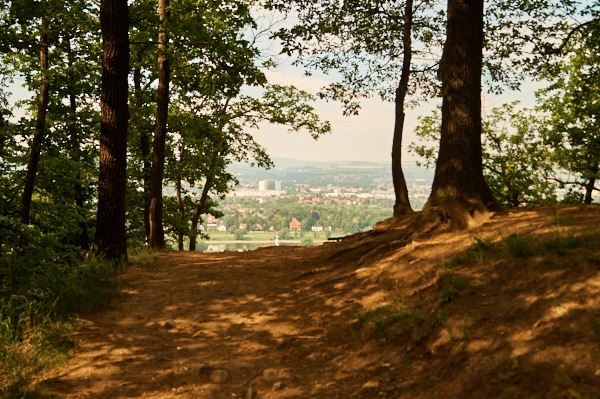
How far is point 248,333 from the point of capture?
20.1 feet

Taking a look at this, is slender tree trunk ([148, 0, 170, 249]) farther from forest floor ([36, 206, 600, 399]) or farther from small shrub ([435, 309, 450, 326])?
small shrub ([435, 309, 450, 326])

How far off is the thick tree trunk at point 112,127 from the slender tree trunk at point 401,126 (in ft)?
27.1

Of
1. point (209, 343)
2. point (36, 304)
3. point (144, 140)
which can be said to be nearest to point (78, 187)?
point (144, 140)

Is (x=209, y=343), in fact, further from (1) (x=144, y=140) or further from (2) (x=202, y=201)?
(2) (x=202, y=201)

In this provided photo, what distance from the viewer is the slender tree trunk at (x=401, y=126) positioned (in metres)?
14.2

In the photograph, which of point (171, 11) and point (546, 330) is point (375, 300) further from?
point (171, 11)

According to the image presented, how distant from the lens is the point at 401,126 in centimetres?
1423

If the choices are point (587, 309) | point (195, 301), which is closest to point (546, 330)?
point (587, 309)

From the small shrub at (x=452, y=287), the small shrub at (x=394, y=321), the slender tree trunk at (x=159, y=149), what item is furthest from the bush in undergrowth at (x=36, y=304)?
the slender tree trunk at (x=159, y=149)

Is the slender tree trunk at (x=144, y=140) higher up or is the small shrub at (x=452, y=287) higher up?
the slender tree trunk at (x=144, y=140)

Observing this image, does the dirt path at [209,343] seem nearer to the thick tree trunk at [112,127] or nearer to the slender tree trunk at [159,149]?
the thick tree trunk at [112,127]

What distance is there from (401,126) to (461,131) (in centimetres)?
663

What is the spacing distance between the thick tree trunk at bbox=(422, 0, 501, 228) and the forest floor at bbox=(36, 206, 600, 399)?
1.44ft

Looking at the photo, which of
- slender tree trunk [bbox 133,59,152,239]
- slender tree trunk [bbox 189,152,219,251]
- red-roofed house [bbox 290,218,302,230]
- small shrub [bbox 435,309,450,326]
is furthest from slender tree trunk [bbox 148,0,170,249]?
red-roofed house [bbox 290,218,302,230]
